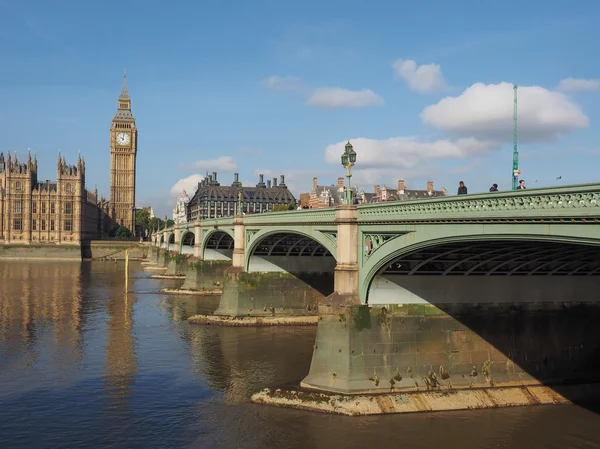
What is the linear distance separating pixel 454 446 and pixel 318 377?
637 centimetres

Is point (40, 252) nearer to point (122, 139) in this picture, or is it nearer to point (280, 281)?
point (122, 139)

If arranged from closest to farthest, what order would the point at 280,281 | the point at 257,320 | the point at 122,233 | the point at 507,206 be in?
1. the point at 507,206
2. the point at 257,320
3. the point at 280,281
4. the point at 122,233

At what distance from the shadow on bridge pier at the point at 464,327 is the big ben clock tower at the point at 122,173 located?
169 m

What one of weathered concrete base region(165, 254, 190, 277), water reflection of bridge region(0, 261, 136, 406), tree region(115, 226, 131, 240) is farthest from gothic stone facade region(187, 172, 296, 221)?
water reflection of bridge region(0, 261, 136, 406)

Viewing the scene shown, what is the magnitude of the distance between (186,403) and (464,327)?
11529 millimetres

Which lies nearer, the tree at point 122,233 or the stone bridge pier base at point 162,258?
the stone bridge pier base at point 162,258

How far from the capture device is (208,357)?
107 feet

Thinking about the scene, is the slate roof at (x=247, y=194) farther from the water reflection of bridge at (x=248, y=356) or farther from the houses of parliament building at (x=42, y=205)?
the water reflection of bridge at (x=248, y=356)

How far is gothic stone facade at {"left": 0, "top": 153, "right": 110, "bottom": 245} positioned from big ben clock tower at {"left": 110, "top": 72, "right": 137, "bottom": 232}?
132ft

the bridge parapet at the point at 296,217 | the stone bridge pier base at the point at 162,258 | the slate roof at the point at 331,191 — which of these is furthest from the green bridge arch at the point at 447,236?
the slate roof at the point at 331,191

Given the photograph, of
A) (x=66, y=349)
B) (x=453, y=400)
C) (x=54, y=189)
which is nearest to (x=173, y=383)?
(x=66, y=349)

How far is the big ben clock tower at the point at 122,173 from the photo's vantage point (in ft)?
609

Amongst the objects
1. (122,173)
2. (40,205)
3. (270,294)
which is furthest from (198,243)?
(122,173)

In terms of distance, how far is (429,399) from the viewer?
75.3ft
